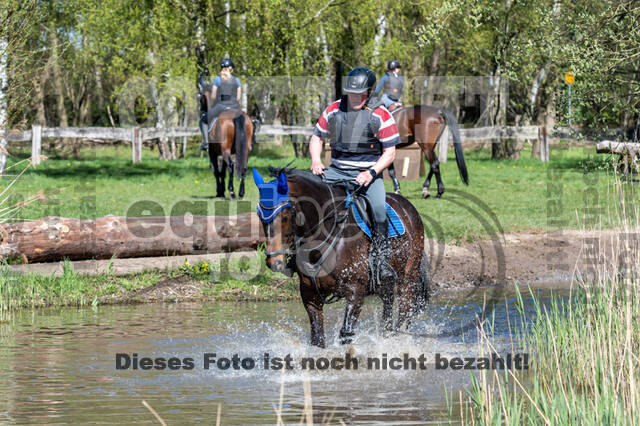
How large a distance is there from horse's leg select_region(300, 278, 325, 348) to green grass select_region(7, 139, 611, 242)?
4.71 meters

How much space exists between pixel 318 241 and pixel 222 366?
60.2 inches

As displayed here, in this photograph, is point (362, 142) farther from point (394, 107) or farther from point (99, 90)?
point (99, 90)

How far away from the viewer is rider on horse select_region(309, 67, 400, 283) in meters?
8.22

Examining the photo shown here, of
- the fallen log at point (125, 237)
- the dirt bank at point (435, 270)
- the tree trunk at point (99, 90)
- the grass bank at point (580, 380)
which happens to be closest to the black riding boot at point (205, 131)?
the fallen log at point (125, 237)

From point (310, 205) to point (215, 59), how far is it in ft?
72.4

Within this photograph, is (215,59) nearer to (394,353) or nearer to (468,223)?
(468,223)

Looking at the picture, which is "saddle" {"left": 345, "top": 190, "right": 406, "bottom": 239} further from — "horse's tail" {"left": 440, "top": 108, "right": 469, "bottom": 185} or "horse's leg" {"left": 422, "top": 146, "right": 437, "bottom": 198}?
"horse's leg" {"left": 422, "top": 146, "right": 437, "bottom": 198}

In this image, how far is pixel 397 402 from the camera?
22.0 feet

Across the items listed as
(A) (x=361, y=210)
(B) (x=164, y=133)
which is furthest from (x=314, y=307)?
(B) (x=164, y=133)

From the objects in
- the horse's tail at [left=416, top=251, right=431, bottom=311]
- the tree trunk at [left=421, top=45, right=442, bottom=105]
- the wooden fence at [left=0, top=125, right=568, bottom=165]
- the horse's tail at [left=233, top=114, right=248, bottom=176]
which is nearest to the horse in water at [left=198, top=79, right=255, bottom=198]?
the horse's tail at [left=233, top=114, right=248, bottom=176]

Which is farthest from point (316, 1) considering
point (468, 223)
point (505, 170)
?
point (468, 223)

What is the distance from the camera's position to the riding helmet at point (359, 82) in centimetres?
810

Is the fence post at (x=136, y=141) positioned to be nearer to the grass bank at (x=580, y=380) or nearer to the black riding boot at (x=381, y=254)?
the black riding boot at (x=381, y=254)

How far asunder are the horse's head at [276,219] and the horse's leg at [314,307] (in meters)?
0.82
